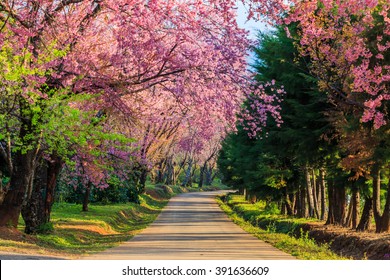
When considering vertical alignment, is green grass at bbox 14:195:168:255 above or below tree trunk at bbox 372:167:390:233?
below

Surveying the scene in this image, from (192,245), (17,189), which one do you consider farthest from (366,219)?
(17,189)

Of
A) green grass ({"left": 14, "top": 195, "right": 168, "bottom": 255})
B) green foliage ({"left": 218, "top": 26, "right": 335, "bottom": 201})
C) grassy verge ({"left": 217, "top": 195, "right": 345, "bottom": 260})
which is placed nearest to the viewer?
grassy verge ({"left": 217, "top": 195, "right": 345, "bottom": 260})

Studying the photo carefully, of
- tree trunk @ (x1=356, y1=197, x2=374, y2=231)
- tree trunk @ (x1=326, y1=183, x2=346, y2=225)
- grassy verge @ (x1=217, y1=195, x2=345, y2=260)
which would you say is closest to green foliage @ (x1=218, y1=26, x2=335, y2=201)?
tree trunk @ (x1=326, y1=183, x2=346, y2=225)

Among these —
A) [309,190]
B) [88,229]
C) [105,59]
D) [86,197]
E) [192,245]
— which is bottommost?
[192,245]

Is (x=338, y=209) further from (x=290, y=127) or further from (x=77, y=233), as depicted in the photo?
(x=77, y=233)

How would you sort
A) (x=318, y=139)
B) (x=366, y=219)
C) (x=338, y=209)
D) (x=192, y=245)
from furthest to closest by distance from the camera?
(x=338, y=209) < (x=366, y=219) < (x=318, y=139) < (x=192, y=245)

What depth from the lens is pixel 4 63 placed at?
14.7m

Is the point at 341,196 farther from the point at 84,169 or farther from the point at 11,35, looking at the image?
the point at 11,35

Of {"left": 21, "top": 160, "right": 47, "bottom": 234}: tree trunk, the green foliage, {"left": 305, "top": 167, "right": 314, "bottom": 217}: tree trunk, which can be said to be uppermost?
the green foliage

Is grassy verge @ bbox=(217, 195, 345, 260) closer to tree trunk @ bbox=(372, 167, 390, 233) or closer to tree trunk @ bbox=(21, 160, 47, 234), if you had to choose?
tree trunk @ bbox=(372, 167, 390, 233)

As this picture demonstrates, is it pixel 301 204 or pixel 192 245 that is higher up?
pixel 301 204

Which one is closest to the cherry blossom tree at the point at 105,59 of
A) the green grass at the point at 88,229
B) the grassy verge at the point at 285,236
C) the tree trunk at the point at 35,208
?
the tree trunk at the point at 35,208

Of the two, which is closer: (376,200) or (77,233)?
(376,200)

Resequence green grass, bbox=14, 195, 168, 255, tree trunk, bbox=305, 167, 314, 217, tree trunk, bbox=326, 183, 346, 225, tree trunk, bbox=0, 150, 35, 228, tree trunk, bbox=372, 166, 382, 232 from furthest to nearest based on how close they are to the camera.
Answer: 1. tree trunk, bbox=305, 167, 314, 217
2. tree trunk, bbox=326, 183, 346, 225
3. tree trunk, bbox=372, 166, 382, 232
4. green grass, bbox=14, 195, 168, 255
5. tree trunk, bbox=0, 150, 35, 228
